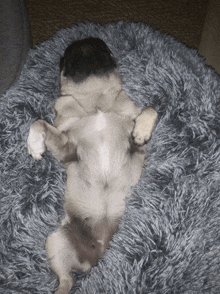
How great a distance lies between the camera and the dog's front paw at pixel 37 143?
4.03 feet

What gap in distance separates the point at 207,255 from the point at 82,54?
1.09m

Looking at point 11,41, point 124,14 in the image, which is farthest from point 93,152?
point 124,14

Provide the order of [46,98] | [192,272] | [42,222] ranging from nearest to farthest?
[192,272]
[42,222]
[46,98]

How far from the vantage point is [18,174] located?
134 centimetres

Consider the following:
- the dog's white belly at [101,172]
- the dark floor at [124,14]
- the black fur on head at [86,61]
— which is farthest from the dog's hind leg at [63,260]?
the dark floor at [124,14]

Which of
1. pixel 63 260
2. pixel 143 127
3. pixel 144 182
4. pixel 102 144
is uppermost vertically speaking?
pixel 143 127

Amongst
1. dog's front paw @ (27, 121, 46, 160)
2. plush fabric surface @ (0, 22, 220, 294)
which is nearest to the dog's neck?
plush fabric surface @ (0, 22, 220, 294)

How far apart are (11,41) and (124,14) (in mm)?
901

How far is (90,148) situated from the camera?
1304 mm

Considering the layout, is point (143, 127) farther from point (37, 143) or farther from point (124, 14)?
point (124, 14)

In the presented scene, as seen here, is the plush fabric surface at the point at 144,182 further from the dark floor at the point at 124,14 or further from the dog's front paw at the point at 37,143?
the dark floor at the point at 124,14

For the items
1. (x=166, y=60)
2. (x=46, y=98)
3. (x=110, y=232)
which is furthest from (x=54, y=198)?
(x=166, y=60)

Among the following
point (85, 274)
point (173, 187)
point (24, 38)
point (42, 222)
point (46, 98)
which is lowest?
point (85, 274)

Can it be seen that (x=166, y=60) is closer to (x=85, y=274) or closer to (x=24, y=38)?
(x=24, y=38)
